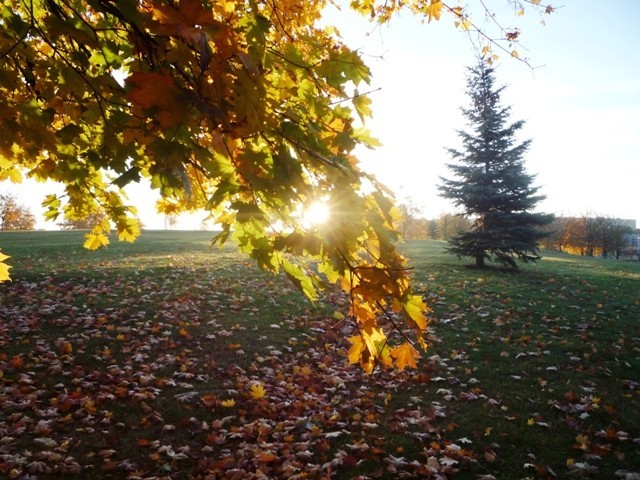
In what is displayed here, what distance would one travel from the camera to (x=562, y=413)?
5414mm

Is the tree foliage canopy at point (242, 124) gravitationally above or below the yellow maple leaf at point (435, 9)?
below

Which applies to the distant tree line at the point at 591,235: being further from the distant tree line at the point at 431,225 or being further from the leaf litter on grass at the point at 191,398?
the leaf litter on grass at the point at 191,398

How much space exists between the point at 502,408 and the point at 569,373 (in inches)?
77.9

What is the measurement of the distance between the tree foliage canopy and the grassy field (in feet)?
9.48

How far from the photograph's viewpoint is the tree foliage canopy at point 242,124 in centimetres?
166

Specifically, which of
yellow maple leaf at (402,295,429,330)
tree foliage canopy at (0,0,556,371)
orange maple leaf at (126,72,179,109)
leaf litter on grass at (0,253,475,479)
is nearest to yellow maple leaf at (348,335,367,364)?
tree foliage canopy at (0,0,556,371)

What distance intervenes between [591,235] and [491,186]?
165ft

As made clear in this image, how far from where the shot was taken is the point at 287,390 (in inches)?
232

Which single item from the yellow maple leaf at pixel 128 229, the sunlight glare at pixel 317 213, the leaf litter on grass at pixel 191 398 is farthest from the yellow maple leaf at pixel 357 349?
the yellow maple leaf at pixel 128 229

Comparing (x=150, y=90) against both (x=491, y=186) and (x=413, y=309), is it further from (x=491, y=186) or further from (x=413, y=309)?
(x=491, y=186)

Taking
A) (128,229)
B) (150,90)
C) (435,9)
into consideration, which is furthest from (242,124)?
(435,9)

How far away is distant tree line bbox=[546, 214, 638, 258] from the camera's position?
183 feet

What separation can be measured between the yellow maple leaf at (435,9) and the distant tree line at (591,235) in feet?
176

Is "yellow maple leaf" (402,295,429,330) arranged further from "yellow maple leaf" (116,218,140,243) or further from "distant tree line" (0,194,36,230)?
"distant tree line" (0,194,36,230)
